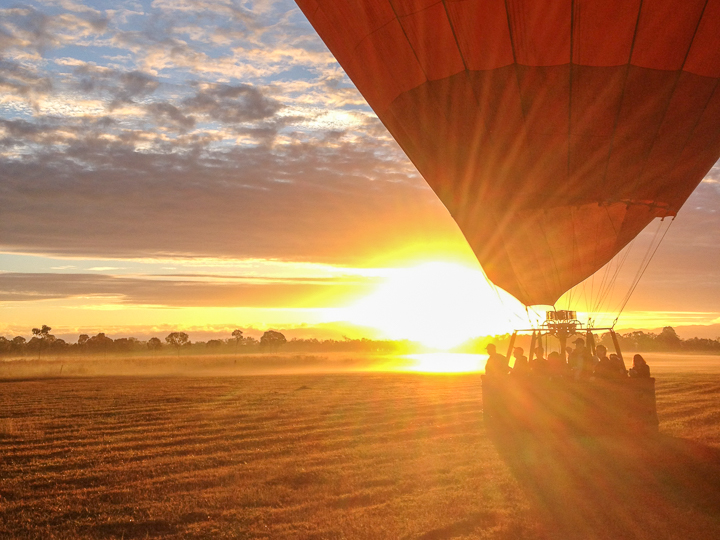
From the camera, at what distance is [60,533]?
682cm

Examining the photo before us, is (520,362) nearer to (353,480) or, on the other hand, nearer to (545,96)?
(353,480)

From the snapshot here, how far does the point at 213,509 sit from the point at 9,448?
7.46 meters

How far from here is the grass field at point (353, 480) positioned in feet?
22.0

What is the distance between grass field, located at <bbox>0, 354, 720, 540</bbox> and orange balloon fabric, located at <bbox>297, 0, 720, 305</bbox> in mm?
4244

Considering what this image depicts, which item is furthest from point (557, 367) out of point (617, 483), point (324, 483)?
point (324, 483)

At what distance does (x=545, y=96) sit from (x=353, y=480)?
626 centimetres

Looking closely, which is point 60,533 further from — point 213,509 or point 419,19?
point 419,19

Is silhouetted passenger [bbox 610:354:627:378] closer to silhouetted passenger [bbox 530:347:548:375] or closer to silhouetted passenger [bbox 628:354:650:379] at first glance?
silhouetted passenger [bbox 628:354:650:379]

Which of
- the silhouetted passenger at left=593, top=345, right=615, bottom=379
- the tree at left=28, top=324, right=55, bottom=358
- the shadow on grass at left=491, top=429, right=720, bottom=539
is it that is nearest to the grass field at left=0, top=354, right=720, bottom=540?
the shadow on grass at left=491, top=429, right=720, bottom=539

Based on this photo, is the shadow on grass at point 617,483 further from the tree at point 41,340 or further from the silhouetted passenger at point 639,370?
the tree at point 41,340

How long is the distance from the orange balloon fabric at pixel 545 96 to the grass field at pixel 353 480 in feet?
13.9

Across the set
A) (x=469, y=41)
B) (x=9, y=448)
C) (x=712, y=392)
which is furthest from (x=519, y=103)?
(x=712, y=392)

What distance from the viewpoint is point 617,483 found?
821 cm

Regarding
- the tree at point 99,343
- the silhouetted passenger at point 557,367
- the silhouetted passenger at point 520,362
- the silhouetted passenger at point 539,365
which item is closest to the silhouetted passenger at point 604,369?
the silhouetted passenger at point 557,367
